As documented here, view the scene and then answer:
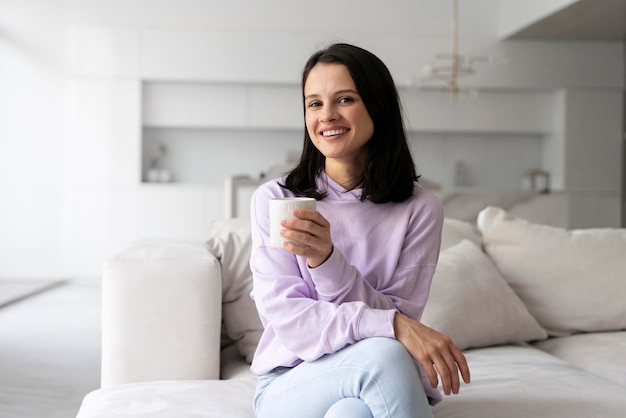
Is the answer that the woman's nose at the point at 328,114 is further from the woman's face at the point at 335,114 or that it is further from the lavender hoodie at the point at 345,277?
the lavender hoodie at the point at 345,277

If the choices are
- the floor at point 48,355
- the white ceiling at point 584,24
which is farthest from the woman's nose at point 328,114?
the white ceiling at point 584,24

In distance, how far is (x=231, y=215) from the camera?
250 inches

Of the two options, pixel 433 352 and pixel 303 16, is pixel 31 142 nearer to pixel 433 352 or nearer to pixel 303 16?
pixel 303 16

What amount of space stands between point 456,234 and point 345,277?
1275 millimetres

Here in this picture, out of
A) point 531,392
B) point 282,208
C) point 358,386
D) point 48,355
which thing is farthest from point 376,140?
point 48,355

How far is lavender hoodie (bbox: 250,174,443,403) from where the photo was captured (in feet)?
4.98

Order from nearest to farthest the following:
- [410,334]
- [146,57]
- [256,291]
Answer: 1. [410,334]
2. [256,291]
3. [146,57]

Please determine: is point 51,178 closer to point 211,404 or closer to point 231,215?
point 231,215

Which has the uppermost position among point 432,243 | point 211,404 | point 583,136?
point 583,136

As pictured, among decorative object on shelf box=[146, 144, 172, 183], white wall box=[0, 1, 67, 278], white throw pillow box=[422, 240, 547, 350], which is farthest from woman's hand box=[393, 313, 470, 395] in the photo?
white wall box=[0, 1, 67, 278]

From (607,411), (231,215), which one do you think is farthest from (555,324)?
(231,215)

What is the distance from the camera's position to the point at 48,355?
410 centimetres

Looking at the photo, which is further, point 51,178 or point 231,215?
point 51,178

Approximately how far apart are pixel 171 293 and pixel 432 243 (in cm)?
73
